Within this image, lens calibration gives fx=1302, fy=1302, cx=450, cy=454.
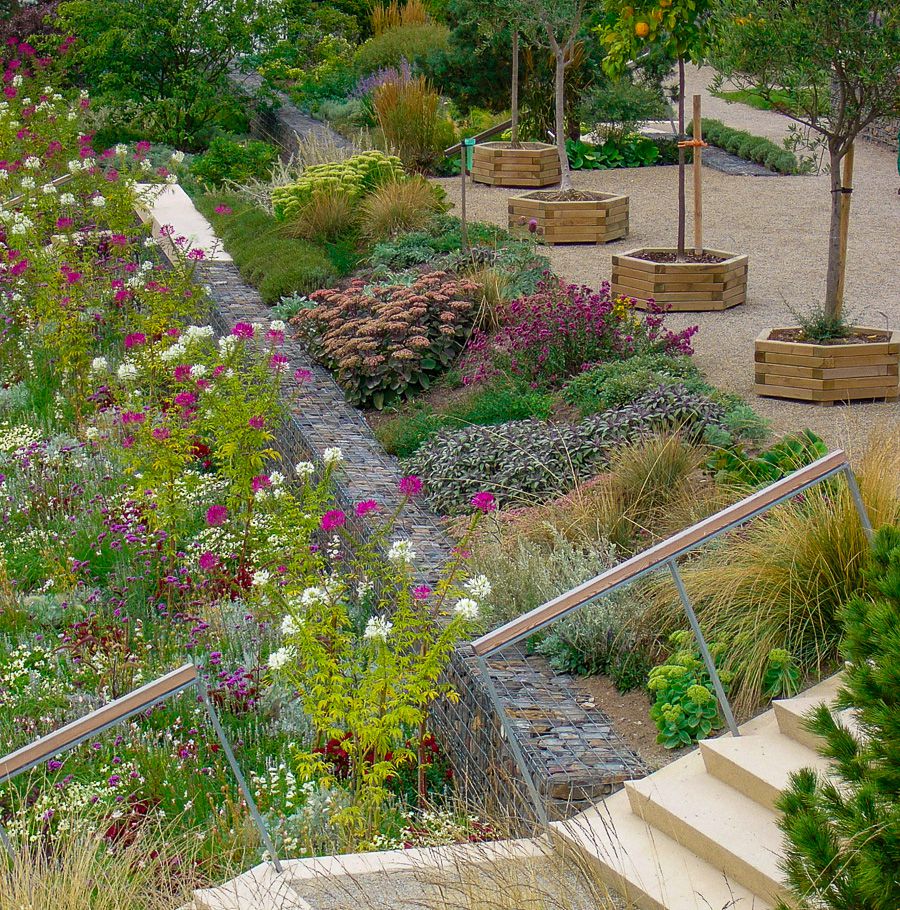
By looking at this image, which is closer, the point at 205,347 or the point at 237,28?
the point at 205,347

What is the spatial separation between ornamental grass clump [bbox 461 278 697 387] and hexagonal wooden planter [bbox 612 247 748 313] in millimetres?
1220

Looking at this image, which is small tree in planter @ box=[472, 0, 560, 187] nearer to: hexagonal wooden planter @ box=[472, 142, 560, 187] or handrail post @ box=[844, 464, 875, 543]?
hexagonal wooden planter @ box=[472, 142, 560, 187]

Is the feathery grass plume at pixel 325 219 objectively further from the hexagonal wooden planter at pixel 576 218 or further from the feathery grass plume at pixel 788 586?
the feathery grass plume at pixel 788 586

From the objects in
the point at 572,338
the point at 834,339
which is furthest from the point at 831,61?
the point at 572,338

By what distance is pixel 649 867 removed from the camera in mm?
3949

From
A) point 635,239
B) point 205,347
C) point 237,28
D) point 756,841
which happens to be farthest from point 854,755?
point 237,28

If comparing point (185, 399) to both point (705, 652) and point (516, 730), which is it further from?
point (705, 652)

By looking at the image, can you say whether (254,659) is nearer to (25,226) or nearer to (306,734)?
(306,734)

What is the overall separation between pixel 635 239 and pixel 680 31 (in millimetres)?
2467

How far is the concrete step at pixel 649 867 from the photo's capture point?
368 centimetres

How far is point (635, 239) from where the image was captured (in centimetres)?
1196

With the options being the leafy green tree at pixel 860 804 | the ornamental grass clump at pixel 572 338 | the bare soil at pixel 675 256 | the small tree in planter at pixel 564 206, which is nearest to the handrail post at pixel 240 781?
the leafy green tree at pixel 860 804

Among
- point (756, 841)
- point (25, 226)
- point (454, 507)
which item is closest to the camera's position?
point (756, 841)

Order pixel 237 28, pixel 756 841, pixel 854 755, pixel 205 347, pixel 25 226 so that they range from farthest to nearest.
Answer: pixel 237 28 → pixel 25 226 → pixel 205 347 → pixel 756 841 → pixel 854 755
